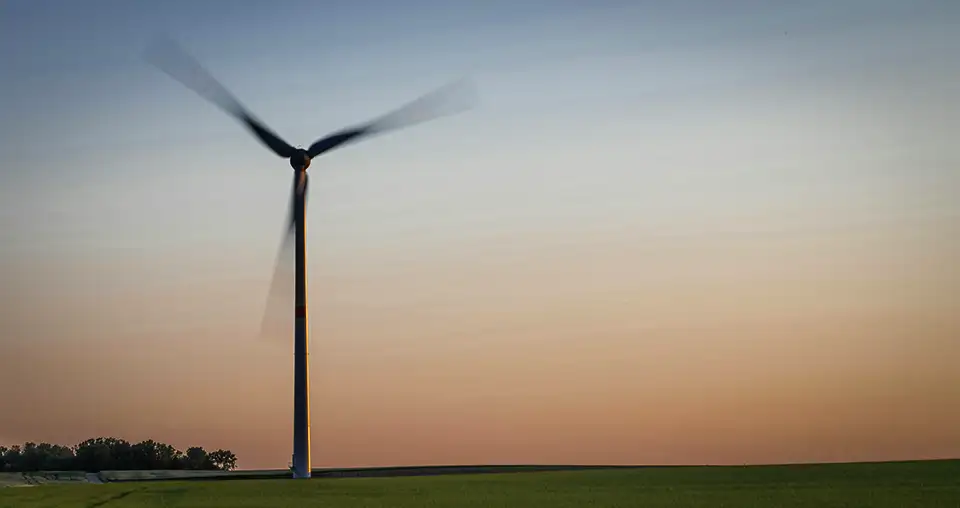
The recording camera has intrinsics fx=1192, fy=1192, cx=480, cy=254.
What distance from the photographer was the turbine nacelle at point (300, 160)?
76.2m

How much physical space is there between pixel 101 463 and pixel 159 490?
58117mm

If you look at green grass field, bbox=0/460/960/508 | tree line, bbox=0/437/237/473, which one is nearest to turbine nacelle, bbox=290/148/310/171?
green grass field, bbox=0/460/960/508

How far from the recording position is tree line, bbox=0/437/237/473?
115 meters

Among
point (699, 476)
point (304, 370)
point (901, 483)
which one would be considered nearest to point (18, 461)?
point (304, 370)

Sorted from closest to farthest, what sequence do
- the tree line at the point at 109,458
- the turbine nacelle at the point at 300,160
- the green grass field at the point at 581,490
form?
the green grass field at the point at 581,490 < the turbine nacelle at the point at 300,160 < the tree line at the point at 109,458

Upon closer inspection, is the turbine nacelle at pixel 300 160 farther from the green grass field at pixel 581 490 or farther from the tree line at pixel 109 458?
the tree line at pixel 109 458

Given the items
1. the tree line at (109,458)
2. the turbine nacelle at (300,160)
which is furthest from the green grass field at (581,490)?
the tree line at (109,458)

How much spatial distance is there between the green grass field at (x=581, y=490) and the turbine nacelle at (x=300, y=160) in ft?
69.7

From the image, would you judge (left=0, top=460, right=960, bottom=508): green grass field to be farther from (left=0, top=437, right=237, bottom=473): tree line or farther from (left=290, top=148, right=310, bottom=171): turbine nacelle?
(left=0, top=437, right=237, bottom=473): tree line

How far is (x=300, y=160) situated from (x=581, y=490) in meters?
31.4

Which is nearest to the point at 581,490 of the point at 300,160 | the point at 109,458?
the point at 300,160

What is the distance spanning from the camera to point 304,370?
7256 cm

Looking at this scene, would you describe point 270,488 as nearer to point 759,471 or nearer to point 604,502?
point 604,502

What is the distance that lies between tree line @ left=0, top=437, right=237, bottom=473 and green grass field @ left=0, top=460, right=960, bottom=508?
176ft
